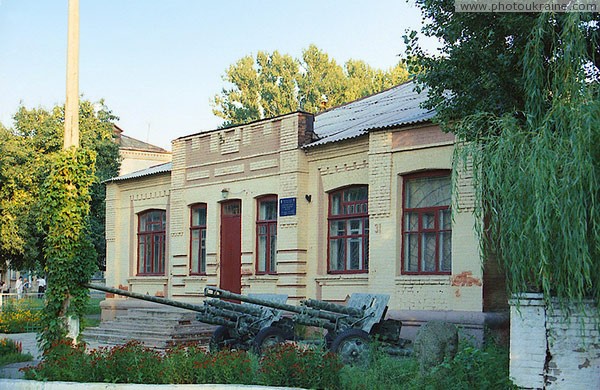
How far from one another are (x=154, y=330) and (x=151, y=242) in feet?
16.7

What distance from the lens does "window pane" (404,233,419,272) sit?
1584 centimetres

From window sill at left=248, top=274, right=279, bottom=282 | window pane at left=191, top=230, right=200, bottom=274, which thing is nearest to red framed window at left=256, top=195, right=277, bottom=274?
window sill at left=248, top=274, right=279, bottom=282

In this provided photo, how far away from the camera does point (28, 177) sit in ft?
88.9

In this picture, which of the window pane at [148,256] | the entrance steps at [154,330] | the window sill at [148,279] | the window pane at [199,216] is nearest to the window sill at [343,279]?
the entrance steps at [154,330]

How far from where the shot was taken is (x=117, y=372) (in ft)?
34.8

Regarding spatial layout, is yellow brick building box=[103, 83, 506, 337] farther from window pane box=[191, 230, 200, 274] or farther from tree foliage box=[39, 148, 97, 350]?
tree foliage box=[39, 148, 97, 350]

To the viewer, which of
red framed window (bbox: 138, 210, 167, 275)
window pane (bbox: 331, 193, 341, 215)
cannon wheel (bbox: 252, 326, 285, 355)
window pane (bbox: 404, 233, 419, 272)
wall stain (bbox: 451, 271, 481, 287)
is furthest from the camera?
red framed window (bbox: 138, 210, 167, 275)

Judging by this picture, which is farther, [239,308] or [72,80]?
[239,308]

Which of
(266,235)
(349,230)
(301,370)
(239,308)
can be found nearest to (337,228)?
(349,230)

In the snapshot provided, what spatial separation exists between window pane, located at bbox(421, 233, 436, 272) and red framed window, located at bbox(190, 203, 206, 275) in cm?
731

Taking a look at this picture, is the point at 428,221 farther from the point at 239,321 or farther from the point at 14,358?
the point at 14,358

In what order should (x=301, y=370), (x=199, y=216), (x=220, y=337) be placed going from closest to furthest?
(x=301, y=370) → (x=220, y=337) → (x=199, y=216)

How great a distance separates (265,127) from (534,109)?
10466 millimetres

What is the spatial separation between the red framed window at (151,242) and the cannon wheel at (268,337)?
8.72m
